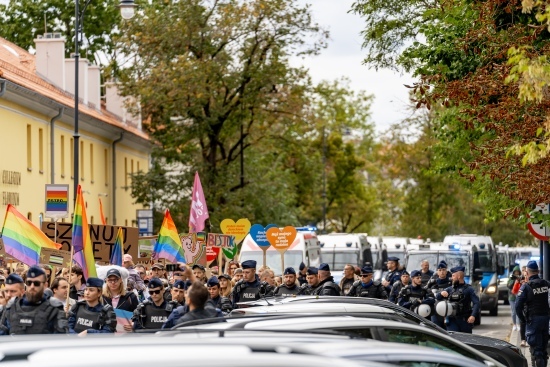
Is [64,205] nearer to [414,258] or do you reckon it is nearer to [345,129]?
[414,258]

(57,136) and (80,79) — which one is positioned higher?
(80,79)

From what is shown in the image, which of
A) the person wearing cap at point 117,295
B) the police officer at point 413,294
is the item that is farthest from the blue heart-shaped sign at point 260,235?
the person wearing cap at point 117,295

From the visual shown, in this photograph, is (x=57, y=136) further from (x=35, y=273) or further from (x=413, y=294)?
(x=35, y=273)

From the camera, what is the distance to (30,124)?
144ft

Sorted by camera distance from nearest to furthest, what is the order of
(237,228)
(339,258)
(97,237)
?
(97,237) < (237,228) < (339,258)

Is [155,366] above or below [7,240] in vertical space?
below

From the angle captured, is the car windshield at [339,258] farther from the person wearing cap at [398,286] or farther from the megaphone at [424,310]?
the megaphone at [424,310]

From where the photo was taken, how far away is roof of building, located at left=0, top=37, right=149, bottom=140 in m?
43.5

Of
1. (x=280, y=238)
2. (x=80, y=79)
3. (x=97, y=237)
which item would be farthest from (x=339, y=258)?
(x=80, y=79)

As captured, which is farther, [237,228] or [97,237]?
[237,228]

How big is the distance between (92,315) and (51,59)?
133ft

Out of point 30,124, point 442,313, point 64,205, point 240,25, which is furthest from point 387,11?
point 240,25

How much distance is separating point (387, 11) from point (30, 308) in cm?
1826

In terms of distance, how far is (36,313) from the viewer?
12.3 m
